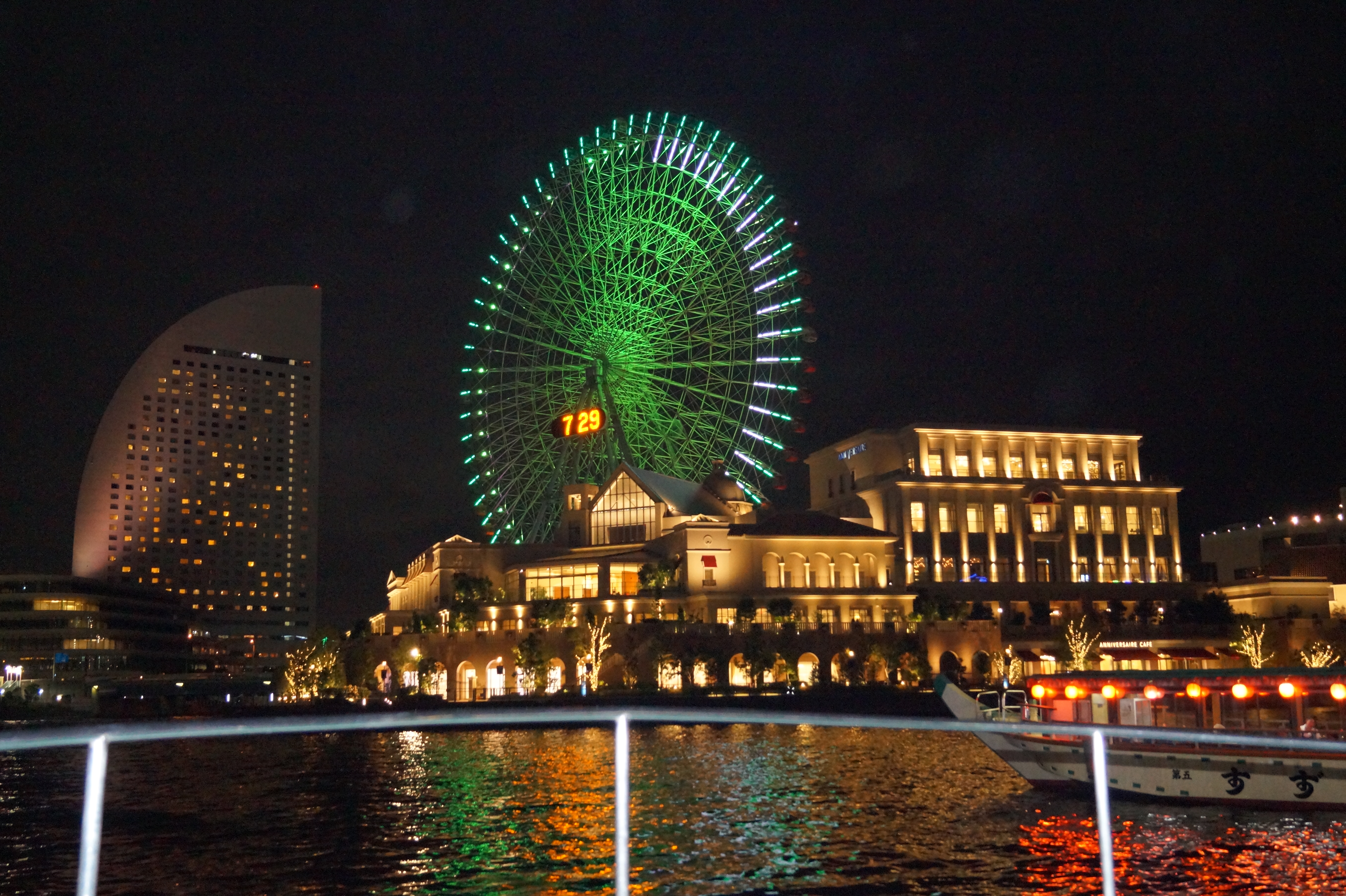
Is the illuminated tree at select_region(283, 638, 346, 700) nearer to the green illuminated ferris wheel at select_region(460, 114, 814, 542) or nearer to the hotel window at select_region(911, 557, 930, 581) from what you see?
the green illuminated ferris wheel at select_region(460, 114, 814, 542)

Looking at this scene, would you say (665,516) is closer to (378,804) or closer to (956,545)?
(956,545)

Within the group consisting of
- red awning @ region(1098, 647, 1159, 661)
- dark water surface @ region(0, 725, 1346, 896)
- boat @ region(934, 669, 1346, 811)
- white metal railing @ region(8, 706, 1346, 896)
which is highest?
white metal railing @ region(8, 706, 1346, 896)

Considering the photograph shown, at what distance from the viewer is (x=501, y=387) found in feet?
344

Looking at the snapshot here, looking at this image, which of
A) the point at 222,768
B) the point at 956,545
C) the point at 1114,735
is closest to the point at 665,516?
the point at 956,545

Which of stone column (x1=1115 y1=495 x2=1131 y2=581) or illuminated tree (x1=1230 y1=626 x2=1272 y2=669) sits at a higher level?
stone column (x1=1115 y1=495 x2=1131 y2=581)

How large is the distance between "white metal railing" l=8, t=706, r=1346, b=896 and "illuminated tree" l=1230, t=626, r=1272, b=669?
11289 cm

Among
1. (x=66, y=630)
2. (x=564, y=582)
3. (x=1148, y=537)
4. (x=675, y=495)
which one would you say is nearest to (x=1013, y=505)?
(x=1148, y=537)

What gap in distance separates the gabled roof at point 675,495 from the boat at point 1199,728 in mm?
72534

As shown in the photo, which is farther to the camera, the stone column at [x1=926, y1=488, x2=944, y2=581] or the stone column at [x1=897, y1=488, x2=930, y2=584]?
the stone column at [x1=926, y1=488, x2=944, y2=581]

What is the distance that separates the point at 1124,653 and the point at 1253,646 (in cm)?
1121

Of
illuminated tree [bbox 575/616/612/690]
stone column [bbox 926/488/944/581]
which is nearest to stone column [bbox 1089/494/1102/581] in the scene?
stone column [bbox 926/488/944/581]

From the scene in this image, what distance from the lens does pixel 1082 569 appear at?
131m

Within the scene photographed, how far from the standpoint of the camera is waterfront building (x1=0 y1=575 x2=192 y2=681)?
513 feet

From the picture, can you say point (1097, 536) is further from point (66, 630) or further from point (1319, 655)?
point (66, 630)
